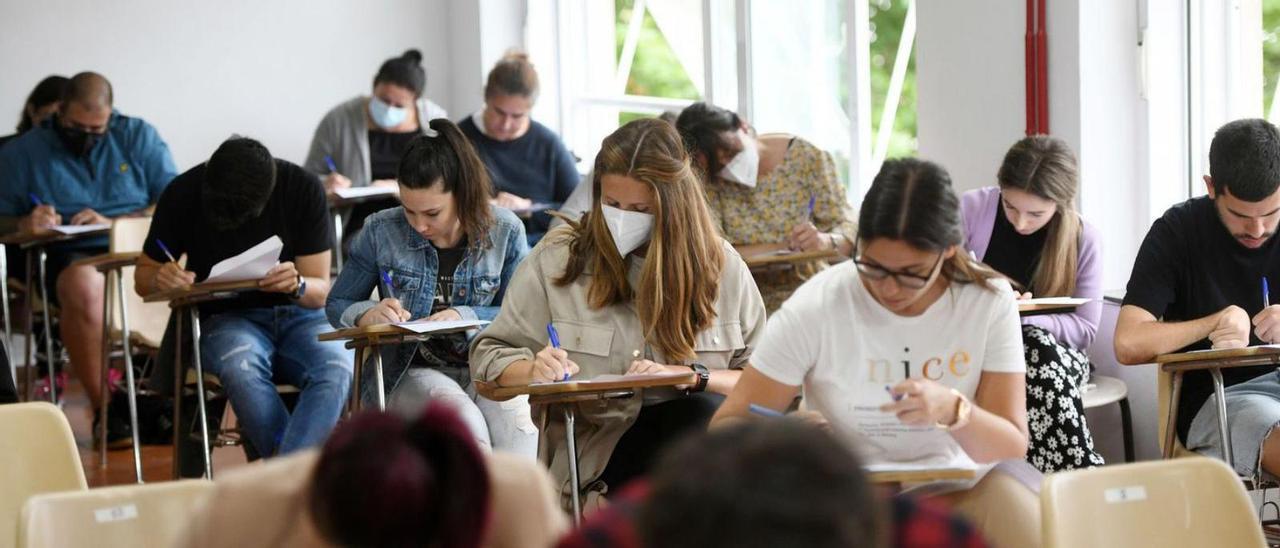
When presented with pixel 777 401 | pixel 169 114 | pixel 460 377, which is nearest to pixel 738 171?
pixel 460 377

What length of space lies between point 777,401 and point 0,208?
5.21m

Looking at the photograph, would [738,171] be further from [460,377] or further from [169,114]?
[169,114]

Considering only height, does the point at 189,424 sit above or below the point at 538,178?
below

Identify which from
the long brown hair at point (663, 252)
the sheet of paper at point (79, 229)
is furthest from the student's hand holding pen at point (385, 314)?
the sheet of paper at point (79, 229)

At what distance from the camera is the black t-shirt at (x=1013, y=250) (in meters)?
4.22

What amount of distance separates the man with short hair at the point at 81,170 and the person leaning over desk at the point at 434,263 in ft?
9.67

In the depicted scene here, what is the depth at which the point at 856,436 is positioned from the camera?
2.61m

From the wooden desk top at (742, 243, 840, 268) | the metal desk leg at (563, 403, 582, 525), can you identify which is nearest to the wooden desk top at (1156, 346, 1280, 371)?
the metal desk leg at (563, 403, 582, 525)

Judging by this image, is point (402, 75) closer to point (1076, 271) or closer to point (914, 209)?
point (1076, 271)

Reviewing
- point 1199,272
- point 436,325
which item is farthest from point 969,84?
point 436,325

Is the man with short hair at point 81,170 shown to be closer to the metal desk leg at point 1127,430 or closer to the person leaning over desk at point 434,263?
the person leaning over desk at point 434,263

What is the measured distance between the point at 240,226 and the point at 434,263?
85cm

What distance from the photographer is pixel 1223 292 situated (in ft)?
11.9

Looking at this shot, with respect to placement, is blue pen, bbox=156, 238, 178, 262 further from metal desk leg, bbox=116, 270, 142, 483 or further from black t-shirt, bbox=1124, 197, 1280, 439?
black t-shirt, bbox=1124, 197, 1280, 439
